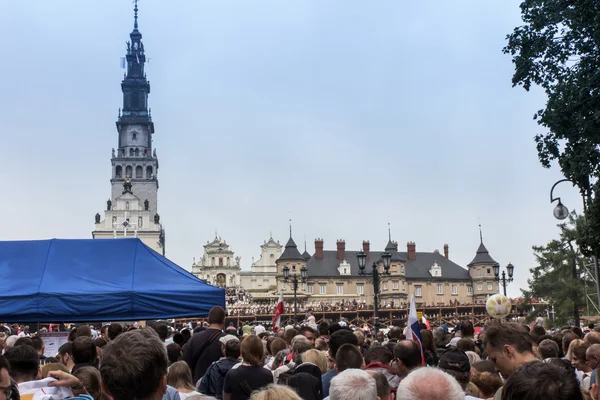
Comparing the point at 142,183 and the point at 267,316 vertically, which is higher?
the point at 142,183

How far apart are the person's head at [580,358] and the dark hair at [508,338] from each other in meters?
2.96

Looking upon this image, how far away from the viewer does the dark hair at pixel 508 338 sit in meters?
5.99

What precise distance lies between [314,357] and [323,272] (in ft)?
344

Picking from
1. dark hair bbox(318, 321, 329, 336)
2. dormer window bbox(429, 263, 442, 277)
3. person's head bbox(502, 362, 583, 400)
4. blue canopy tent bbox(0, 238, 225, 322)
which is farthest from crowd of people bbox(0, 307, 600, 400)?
dormer window bbox(429, 263, 442, 277)

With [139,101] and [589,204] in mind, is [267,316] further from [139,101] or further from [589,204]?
[139,101]

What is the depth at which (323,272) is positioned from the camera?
112 meters

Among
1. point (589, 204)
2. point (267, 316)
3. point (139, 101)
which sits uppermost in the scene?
point (139, 101)

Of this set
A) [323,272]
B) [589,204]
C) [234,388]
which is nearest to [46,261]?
[234,388]

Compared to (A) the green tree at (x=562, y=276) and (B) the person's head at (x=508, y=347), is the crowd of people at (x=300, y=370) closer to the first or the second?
(B) the person's head at (x=508, y=347)

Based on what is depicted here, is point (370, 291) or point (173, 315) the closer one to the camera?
point (173, 315)

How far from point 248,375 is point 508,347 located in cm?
303

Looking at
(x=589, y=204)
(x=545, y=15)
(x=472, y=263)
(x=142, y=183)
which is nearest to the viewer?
(x=589, y=204)

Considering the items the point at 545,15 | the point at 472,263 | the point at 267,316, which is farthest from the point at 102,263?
the point at 472,263

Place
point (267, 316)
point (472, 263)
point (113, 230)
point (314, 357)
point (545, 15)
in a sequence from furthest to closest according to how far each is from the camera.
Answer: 1. point (472, 263)
2. point (113, 230)
3. point (267, 316)
4. point (545, 15)
5. point (314, 357)
